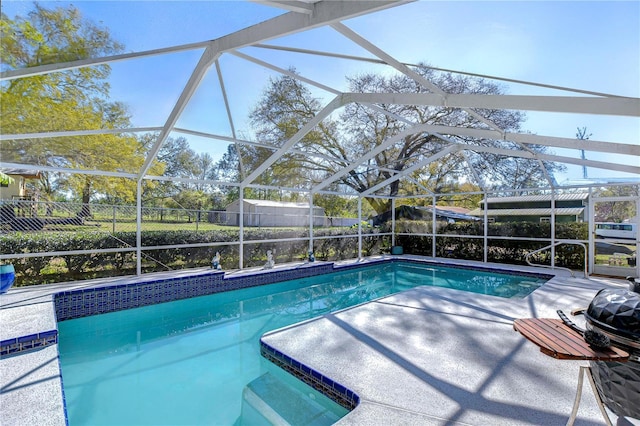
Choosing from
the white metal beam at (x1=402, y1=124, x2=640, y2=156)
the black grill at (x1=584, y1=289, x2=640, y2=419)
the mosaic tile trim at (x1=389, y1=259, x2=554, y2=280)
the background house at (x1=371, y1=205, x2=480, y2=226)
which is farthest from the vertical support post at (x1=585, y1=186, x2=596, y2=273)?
the black grill at (x1=584, y1=289, x2=640, y2=419)

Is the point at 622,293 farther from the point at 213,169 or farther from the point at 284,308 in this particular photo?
the point at 213,169

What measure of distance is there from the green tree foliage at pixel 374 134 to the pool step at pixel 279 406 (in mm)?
5467

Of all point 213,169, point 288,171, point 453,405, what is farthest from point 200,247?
point 453,405

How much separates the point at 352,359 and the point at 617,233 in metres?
8.75

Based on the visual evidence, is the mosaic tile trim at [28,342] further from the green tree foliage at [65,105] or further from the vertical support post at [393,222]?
the vertical support post at [393,222]

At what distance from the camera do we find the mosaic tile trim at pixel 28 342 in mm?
3428

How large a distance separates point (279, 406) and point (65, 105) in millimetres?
5596

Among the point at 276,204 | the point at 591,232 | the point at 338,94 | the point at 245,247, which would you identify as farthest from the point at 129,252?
the point at 591,232

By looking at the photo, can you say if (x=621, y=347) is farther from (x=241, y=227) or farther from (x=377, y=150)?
(x=241, y=227)

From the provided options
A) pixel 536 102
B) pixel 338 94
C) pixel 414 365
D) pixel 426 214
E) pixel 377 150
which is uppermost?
pixel 338 94

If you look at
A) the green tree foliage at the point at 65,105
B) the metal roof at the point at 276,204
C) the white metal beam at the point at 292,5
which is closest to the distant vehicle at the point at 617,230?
the metal roof at the point at 276,204

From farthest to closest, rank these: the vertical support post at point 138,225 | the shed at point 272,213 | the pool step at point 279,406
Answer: the shed at point 272,213, the vertical support post at point 138,225, the pool step at point 279,406

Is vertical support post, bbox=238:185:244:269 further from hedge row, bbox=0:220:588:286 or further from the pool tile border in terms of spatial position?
the pool tile border

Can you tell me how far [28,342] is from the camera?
3607 millimetres
